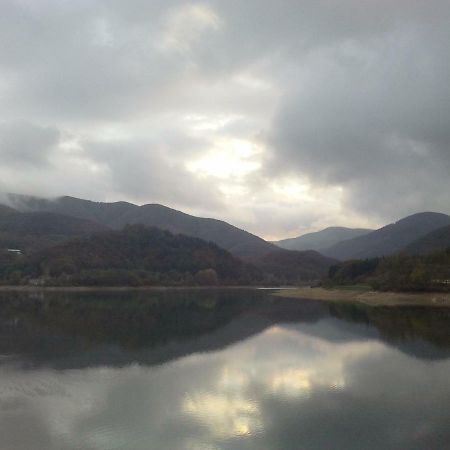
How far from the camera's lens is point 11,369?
20.4 meters

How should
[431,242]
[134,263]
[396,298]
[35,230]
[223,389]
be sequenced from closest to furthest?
[223,389] < [396,298] < [431,242] < [134,263] < [35,230]

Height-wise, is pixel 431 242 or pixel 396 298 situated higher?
pixel 431 242

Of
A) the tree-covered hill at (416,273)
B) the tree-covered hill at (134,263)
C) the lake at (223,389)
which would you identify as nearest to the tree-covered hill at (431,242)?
the tree-covered hill at (416,273)

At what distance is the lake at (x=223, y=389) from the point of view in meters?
12.6

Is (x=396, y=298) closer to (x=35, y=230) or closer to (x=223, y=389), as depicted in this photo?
(x=223, y=389)

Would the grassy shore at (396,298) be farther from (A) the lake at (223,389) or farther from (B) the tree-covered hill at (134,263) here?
(B) the tree-covered hill at (134,263)

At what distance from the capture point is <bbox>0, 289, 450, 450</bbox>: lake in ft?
41.3

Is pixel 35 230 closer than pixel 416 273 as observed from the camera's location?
No

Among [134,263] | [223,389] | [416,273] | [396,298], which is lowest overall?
[223,389]

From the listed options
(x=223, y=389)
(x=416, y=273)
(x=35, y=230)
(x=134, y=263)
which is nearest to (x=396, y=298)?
(x=416, y=273)

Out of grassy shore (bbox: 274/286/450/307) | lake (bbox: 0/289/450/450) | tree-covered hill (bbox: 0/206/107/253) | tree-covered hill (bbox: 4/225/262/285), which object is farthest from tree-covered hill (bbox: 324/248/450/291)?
tree-covered hill (bbox: 0/206/107/253)

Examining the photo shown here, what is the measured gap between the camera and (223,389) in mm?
17812

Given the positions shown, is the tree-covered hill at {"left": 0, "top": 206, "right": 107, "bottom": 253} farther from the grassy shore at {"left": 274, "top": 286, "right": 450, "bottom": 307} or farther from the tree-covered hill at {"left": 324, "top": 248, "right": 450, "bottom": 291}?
the tree-covered hill at {"left": 324, "top": 248, "right": 450, "bottom": 291}

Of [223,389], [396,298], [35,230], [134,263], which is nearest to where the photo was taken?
[223,389]
